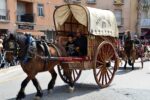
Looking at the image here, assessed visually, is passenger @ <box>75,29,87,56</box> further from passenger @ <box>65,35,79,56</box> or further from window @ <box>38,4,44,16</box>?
window @ <box>38,4,44,16</box>

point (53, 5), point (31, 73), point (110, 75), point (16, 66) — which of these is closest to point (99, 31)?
point (110, 75)

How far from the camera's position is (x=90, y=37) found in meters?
13.0

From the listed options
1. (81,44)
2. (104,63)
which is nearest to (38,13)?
(104,63)

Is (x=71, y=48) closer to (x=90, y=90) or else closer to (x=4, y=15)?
(x=90, y=90)

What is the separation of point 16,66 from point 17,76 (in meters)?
3.91

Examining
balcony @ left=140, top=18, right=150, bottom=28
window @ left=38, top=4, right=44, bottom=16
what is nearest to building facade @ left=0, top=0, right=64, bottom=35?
window @ left=38, top=4, right=44, bottom=16

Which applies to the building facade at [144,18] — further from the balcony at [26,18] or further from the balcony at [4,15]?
the balcony at [4,15]

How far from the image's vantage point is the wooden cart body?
1266 centimetres

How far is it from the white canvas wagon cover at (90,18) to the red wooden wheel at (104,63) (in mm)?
458

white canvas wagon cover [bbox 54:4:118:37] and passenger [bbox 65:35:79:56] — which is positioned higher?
white canvas wagon cover [bbox 54:4:118:37]

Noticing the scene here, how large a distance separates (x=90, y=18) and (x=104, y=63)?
1746 millimetres

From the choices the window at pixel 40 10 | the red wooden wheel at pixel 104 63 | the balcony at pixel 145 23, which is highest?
the window at pixel 40 10

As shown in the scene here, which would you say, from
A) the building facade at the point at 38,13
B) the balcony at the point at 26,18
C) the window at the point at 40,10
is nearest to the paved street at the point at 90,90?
the building facade at the point at 38,13

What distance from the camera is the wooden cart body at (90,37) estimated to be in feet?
41.5
